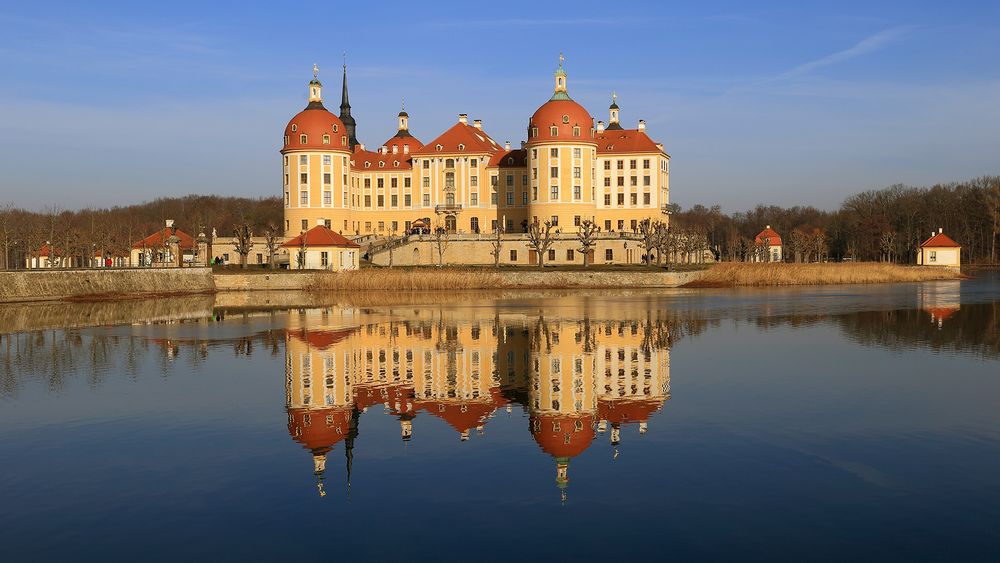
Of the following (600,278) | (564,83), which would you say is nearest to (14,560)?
(600,278)

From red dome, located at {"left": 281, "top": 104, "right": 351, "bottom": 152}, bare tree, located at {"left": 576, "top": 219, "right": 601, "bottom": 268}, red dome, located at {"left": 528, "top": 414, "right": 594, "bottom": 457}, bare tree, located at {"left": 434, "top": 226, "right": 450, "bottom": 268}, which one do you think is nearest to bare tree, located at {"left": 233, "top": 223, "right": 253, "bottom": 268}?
red dome, located at {"left": 281, "top": 104, "right": 351, "bottom": 152}

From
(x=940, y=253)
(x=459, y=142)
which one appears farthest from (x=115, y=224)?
(x=940, y=253)

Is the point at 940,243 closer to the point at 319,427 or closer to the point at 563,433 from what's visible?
the point at 563,433

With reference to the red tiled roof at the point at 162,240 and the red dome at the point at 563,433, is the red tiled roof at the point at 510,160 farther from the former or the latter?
A: the red dome at the point at 563,433

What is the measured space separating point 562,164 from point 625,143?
9638 millimetres

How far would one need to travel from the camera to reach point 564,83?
74.2 m

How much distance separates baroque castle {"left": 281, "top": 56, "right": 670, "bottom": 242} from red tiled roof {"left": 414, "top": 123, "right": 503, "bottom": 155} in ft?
0.34

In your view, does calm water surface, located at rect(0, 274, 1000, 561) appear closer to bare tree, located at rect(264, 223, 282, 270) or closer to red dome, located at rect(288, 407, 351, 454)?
red dome, located at rect(288, 407, 351, 454)

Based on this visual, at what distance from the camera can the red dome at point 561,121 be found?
237ft

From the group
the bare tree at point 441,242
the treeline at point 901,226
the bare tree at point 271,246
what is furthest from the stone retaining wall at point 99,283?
the treeline at point 901,226

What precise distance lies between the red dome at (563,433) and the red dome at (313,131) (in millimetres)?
62195

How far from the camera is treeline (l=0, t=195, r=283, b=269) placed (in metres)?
67.9

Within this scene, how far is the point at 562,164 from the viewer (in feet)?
238

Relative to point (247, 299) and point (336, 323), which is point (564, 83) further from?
point (336, 323)
